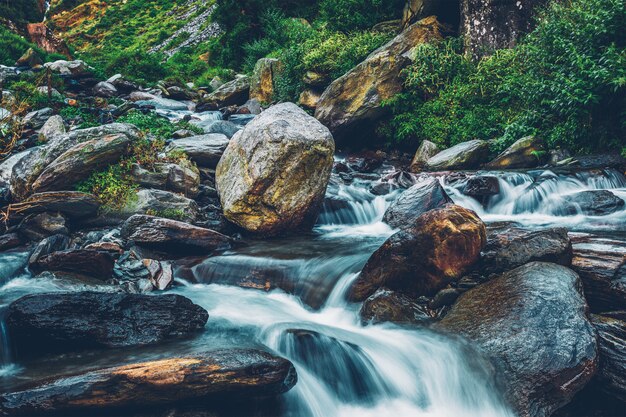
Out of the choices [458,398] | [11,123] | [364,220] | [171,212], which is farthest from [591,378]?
[11,123]

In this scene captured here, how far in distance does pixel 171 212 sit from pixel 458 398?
19.8ft

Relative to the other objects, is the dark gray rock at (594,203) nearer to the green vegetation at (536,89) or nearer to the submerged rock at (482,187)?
the submerged rock at (482,187)

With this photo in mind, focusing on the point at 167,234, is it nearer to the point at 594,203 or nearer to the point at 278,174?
the point at 278,174

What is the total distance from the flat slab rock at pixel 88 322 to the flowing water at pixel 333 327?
0.69 ft

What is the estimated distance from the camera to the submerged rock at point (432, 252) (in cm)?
529

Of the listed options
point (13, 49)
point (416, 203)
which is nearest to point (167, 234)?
point (416, 203)

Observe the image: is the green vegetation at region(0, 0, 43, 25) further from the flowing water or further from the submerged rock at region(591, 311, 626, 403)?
the submerged rock at region(591, 311, 626, 403)

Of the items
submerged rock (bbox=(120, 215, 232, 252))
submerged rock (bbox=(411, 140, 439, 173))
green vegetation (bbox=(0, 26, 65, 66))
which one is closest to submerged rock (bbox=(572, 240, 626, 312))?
submerged rock (bbox=(120, 215, 232, 252))

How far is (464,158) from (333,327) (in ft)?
24.7

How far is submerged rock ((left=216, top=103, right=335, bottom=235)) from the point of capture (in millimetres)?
7832

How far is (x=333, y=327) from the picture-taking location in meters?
5.27

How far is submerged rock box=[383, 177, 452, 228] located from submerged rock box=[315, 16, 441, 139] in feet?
17.9

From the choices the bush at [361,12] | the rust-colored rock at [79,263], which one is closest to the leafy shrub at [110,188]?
the rust-colored rock at [79,263]

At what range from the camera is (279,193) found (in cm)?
790
